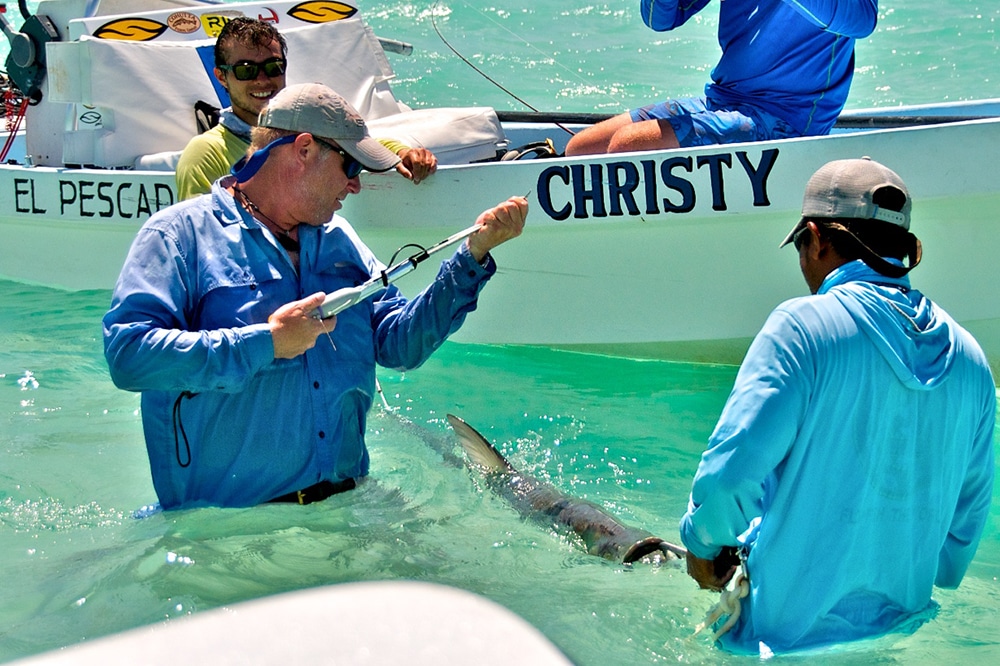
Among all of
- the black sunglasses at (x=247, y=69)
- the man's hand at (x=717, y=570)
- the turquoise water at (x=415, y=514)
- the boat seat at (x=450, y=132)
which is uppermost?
the black sunglasses at (x=247, y=69)

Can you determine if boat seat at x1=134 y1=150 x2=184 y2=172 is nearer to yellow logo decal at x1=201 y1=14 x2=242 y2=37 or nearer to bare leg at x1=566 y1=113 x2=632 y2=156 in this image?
yellow logo decal at x1=201 y1=14 x2=242 y2=37

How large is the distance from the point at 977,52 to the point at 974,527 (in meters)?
16.7

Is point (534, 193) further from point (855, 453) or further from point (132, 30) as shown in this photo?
point (855, 453)

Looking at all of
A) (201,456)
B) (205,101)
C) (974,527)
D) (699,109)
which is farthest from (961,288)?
(205,101)

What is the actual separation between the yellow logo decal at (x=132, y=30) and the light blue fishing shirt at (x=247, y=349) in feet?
13.6

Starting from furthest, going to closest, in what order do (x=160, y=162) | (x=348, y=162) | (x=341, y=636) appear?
(x=160, y=162) < (x=348, y=162) < (x=341, y=636)

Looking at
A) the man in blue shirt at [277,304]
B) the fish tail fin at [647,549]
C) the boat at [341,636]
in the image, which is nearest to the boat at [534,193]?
the man in blue shirt at [277,304]

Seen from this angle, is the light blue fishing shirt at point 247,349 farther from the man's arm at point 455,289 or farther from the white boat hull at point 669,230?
the white boat hull at point 669,230

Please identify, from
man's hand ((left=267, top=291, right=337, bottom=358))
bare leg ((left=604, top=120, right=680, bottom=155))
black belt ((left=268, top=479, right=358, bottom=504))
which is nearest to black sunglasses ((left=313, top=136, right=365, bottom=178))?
man's hand ((left=267, top=291, right=337, bottom=358))

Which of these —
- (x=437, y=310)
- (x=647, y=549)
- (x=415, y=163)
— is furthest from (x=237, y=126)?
(x=647, y=549)

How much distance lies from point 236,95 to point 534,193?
1573mm

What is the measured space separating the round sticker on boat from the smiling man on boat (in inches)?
88.9

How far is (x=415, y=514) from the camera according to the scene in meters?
4.09

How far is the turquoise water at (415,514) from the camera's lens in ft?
11.0
